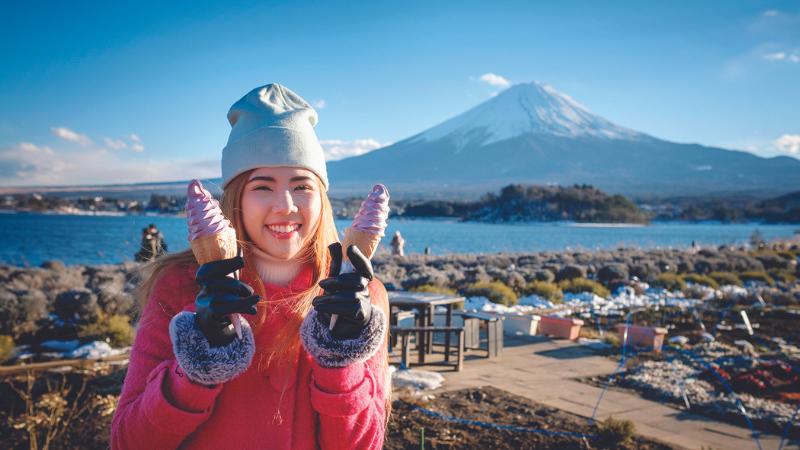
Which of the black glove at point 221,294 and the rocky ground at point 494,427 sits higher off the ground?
the black glove at point 221,294

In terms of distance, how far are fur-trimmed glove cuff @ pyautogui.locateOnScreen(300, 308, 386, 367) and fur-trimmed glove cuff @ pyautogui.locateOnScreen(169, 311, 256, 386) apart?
136 mm

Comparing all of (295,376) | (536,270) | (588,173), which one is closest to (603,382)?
(295,376)

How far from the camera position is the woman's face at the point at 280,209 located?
4.52 ft

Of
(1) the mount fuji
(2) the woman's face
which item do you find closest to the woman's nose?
(2) the woman's face

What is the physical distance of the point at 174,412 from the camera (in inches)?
44.9

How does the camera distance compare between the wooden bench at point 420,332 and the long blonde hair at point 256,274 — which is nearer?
the long blonde hair at point 256,274

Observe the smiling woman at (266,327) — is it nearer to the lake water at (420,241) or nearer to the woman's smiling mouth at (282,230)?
the woman's smiling mouth at (282,230)

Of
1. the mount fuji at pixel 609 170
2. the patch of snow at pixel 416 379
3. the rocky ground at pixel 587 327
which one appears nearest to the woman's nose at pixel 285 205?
the rocky ground at pixel 587 327

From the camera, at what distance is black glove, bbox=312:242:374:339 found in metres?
1.14

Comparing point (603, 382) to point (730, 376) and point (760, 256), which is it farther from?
point (760, 256)

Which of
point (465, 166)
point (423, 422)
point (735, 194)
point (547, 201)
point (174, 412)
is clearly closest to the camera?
point (174, 412)

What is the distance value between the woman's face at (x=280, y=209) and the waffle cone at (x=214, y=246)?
0.50ft

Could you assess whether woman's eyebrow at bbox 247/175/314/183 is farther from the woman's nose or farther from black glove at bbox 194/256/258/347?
black glove at bbox 194/256/258/347

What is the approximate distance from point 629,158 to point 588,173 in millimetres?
20872
